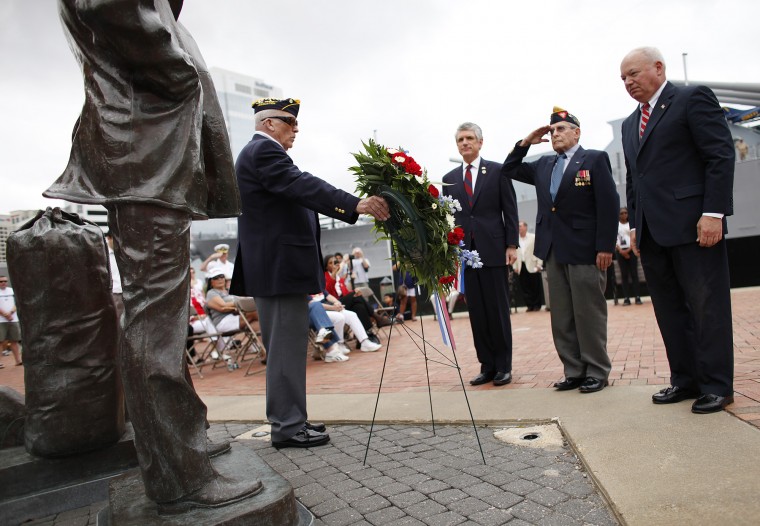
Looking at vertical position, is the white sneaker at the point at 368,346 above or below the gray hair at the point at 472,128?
below

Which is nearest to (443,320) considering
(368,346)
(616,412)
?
(616,412)

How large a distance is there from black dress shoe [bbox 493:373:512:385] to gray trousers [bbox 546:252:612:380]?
0.58m

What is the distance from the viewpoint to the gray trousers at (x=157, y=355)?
2047 millimetres

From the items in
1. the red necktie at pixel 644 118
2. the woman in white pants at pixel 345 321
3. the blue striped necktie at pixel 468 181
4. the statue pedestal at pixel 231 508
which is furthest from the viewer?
the woman in white pants at pixel 345 321

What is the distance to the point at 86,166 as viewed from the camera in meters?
2.27

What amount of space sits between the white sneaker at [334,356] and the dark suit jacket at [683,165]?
515 cm

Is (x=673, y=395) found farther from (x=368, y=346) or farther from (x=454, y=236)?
(x=368, y=346)

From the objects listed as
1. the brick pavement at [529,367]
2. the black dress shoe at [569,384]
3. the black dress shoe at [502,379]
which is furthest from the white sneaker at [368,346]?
the black dress shoe at [569,384]

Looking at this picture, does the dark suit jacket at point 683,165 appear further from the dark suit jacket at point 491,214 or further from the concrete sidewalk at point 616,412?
the dark suit jacket at point 491,214

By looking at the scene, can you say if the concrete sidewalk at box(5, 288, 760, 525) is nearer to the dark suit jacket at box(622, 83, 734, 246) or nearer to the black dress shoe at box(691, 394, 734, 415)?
the black dress shoe at box(691, 394, 734, 415)

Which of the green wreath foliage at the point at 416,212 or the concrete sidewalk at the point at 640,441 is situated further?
the green wreath foliage at the point at 416,212

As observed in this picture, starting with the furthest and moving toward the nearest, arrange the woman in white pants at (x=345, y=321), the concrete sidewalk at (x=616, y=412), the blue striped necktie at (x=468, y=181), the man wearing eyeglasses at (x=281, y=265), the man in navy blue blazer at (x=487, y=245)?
the woman in white pants at (x=345, y=321) → the blue striped necktie at (x=468, y=181) → the man in navy blue blazer at (x=487, y=245) → the man wearing eyeglasses at (x=281, y=265) → the concrete sidewalk at (x=616, y=412)

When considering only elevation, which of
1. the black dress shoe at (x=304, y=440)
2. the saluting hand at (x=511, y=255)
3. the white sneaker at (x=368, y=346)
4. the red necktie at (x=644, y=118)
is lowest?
the white sneaker at (x=368, y=346)

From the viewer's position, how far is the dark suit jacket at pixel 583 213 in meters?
4.24
